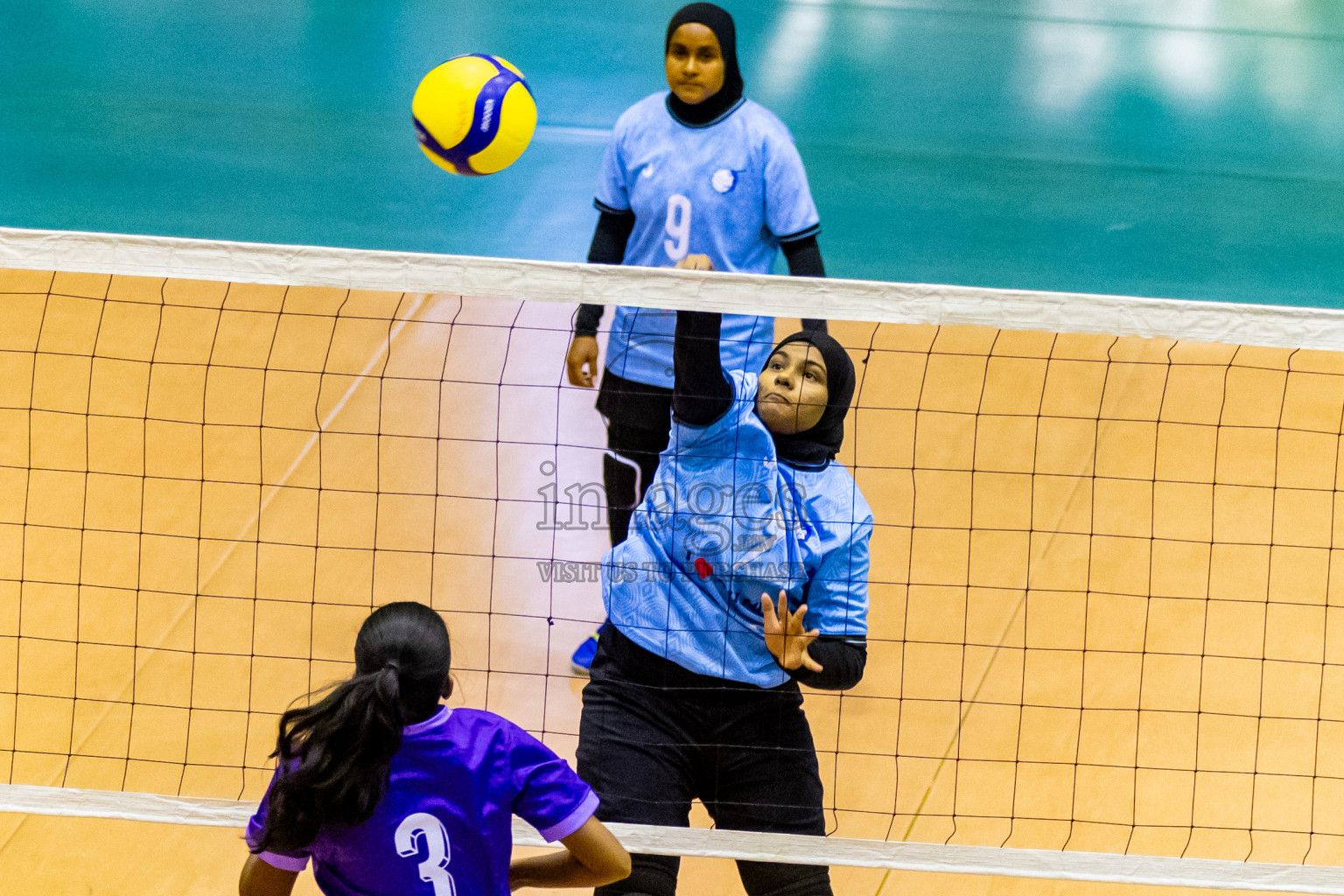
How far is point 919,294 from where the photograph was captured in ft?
8.91

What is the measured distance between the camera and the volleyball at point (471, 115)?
12.4 feet

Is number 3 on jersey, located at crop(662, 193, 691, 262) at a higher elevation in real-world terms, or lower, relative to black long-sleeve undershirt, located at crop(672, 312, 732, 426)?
higher

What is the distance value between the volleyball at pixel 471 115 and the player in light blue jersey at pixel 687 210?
0.46 m

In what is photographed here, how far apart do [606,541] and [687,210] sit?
1.55 metres

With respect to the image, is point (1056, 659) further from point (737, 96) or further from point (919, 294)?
point (737, 96)

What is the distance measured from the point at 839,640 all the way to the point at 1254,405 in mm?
3512

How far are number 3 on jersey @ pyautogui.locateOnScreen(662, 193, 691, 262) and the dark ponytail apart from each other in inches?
74.0

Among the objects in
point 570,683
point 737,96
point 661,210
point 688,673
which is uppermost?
point 737,96

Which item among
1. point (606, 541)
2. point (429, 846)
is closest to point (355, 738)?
point (429, 846)

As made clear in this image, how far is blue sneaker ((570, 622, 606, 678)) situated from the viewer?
3.87m

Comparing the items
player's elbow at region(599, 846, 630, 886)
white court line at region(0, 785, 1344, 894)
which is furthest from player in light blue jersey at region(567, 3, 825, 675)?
player's elbow at region(599, 846, 630, 886)

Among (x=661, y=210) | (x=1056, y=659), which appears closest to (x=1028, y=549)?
(x=1056, y=659)

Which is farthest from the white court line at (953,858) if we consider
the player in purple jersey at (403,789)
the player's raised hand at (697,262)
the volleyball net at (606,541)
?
the player's raised hand at (697,262)

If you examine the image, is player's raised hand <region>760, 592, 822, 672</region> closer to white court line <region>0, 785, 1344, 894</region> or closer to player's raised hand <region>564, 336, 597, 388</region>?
white court line <region>0, 785, 1344, 894</region>
